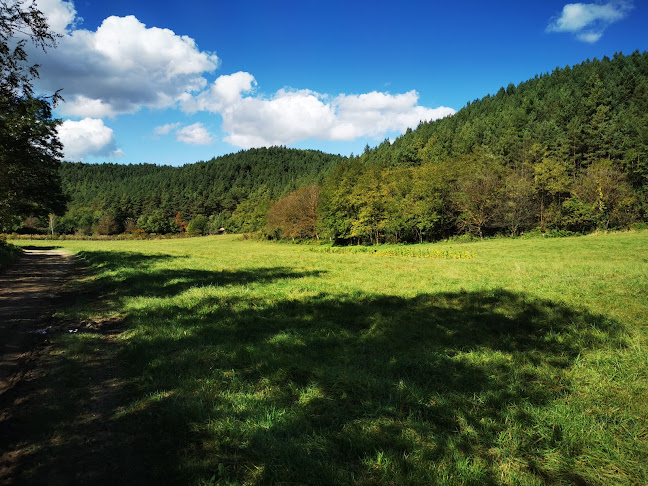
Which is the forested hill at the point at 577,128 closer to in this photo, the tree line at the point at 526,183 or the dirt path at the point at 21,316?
the tree line at the point at 526,183

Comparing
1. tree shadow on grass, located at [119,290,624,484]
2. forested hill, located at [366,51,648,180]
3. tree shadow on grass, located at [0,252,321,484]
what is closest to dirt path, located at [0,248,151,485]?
tree shadow on grass, located at [0,252,321,484]

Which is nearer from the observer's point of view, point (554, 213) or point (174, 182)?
point (554, 213)

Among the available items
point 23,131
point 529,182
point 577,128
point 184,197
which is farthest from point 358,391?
→ point 184,197

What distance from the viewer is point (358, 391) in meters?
4.73

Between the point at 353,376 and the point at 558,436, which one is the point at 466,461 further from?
the point at 353,376

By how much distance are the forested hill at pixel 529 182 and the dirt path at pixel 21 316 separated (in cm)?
5033

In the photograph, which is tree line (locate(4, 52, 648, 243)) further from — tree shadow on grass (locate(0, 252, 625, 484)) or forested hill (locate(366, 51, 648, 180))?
tree shadow on grass (locate(0, 252, 625, 484))

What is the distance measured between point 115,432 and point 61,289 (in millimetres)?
13272

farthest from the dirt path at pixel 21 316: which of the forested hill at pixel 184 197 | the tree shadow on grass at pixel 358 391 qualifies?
the forested hill at pixel 184 197

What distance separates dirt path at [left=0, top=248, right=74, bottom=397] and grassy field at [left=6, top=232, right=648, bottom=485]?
0.65 metres

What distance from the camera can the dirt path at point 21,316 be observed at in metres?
5.86

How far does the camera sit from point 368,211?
58844mm

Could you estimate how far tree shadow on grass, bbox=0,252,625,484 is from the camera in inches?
127

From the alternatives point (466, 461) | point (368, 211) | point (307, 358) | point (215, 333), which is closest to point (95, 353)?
point (215, 333)
